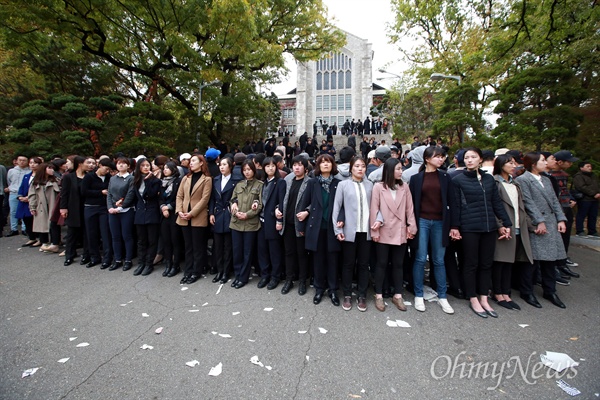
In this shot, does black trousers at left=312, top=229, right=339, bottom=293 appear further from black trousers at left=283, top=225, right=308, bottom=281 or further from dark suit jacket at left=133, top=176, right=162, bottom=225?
dark suit jacket at left=133, top=176, right=162, bottom=225

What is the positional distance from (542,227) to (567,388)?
2.28 meters

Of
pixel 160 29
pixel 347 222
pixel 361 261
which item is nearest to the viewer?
pixel 347 222

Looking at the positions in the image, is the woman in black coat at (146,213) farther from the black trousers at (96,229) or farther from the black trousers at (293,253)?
the black trousers at (293,253)

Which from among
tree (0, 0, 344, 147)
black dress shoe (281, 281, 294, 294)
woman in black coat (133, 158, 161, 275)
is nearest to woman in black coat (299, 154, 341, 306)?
black dress shoe (281, 281, 294, 294)

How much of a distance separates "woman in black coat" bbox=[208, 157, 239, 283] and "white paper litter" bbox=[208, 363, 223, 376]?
2.06 m

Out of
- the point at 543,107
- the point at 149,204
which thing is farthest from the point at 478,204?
the point at 543,107

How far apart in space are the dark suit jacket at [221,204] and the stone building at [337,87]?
4440 centimetres

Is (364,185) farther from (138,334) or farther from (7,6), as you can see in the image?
(7,6)

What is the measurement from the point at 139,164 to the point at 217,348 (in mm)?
3872

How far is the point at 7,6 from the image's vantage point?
7.50 metres

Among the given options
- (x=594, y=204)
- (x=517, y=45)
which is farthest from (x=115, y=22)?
(x=594, y=204)

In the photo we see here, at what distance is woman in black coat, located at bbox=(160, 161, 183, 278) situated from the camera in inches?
190

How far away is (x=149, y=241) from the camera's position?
5035 mm

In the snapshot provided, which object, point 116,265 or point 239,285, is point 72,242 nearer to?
point 116,265
